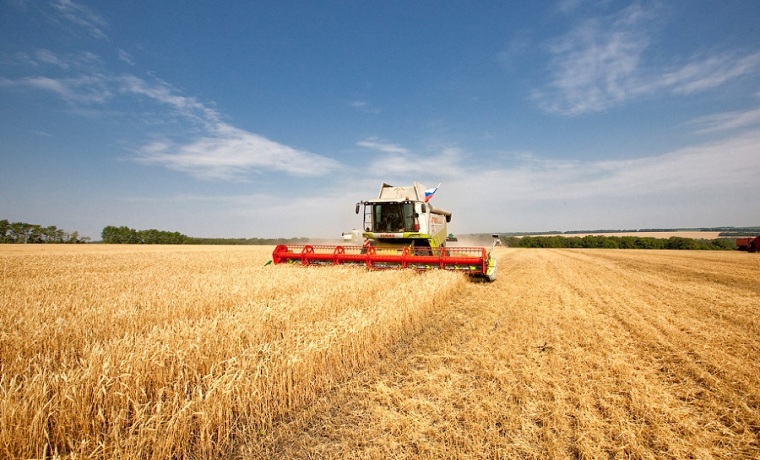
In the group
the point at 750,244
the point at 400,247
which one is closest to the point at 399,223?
the point at 400,247

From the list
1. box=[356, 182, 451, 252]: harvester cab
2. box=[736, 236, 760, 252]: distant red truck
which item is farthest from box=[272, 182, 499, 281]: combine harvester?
box=[736, 236, 760, 252]: distant red truck

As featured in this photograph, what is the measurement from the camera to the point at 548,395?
299 cm

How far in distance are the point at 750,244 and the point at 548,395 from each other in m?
35.0

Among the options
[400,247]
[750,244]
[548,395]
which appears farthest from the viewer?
[750,244]

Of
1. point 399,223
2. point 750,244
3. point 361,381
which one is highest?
point 399,223

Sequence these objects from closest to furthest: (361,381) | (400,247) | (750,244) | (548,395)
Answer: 1. (548,395)
2. (361,381)
3. (400,247)
4. (750,244)

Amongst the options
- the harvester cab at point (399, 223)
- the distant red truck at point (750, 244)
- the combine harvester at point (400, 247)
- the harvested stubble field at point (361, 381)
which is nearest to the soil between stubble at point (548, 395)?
the harvested stubble field at point (361, 381)

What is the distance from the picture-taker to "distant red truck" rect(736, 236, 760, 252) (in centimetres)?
2431

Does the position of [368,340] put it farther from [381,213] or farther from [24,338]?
[381,213]

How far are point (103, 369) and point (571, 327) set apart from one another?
578cm

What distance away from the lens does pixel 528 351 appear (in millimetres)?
4070

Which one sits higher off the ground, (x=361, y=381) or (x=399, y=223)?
(x=399, y=223)

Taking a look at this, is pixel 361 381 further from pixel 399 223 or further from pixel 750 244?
pixel 750 244

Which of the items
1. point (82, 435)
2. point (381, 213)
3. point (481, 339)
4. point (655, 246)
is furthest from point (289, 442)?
point (655, 246)
